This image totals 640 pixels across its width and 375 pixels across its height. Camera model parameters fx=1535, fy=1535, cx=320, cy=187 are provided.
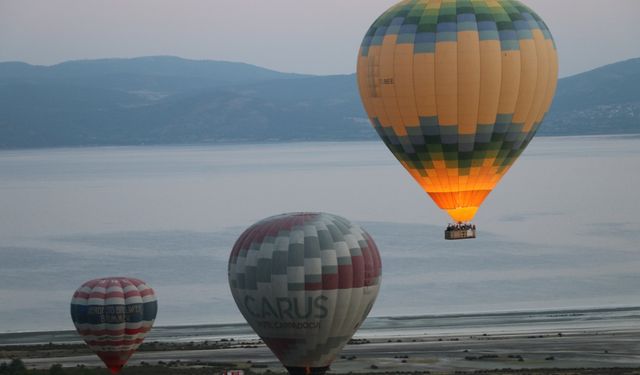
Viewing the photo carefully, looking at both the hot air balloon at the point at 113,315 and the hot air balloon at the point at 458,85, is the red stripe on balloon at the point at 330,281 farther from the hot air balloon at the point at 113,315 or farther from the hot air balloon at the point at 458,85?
the hot air balloon at the point at 113,315

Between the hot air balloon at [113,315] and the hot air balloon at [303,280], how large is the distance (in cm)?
894

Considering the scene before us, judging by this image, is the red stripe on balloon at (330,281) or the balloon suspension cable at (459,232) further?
the balloon suspension cable at (459,232)

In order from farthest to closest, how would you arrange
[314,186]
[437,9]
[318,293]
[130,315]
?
[314,186] < [130,315] < [437,9] < [318,293]

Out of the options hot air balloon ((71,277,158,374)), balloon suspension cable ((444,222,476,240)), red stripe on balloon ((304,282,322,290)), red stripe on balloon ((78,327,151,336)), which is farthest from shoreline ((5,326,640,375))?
red stripe on balloon ((304,282,322,290))

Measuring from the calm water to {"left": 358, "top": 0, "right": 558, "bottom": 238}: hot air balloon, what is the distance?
3311cm

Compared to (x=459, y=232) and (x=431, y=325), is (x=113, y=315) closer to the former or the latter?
(x=459, y=232)

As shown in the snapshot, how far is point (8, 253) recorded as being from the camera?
11838cm

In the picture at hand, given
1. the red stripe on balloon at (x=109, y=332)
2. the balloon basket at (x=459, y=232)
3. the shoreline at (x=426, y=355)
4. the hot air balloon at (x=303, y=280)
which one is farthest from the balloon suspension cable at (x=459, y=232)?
the red stripe on balloon at (x=109, y=332)

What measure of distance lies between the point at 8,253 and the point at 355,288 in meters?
81.1

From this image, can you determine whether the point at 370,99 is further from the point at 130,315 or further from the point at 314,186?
the point at 314,186

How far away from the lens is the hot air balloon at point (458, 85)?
1719 inches

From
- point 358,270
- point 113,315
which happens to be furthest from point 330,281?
point 113,315

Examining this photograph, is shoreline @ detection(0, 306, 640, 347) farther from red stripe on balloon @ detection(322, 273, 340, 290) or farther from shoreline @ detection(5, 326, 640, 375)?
red stripe on balloon @ detection(322, 273, 340, 290)

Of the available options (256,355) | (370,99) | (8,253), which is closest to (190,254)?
(8,253)
